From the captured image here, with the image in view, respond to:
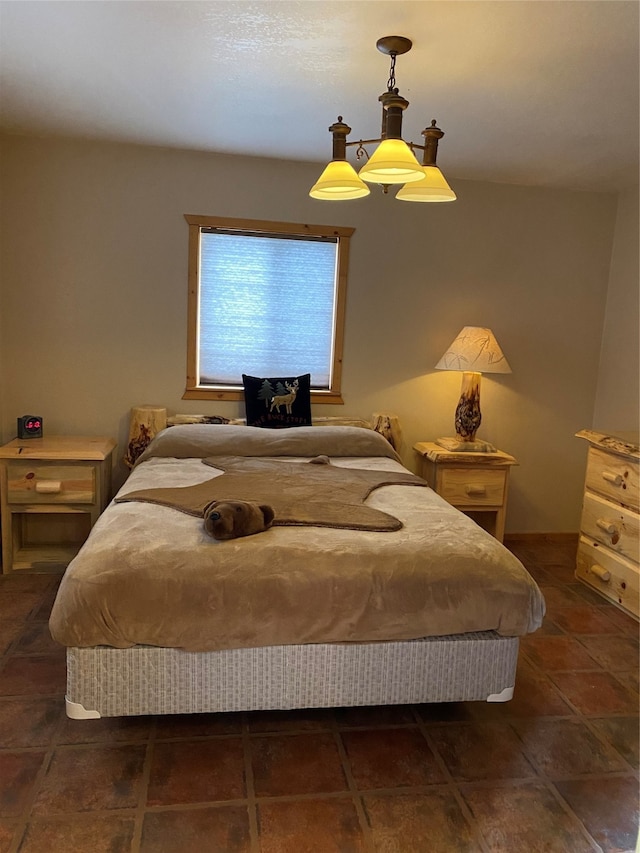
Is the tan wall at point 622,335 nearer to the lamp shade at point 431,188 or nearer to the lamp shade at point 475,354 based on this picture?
the lamp shade at point 475,354

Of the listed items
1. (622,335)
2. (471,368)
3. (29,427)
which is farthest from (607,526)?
(29,427)

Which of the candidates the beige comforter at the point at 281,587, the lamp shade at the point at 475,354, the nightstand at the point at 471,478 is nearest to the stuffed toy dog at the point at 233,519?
the beige comforter at the point at 281,587

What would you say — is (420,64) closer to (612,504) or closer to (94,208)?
(94,208)

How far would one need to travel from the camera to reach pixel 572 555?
13.1 ft

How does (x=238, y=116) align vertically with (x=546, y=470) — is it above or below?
above

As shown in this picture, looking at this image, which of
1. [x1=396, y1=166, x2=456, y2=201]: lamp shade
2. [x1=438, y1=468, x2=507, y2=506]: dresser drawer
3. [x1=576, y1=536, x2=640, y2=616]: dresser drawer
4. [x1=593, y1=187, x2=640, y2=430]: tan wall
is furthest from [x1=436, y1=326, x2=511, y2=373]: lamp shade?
[x1=396, y1=166, x2=456, y2=201]: lamp shade

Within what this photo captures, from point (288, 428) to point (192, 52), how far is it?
1.90 metres

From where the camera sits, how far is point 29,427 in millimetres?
3445

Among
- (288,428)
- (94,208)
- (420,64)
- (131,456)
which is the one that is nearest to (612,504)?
(288,428)

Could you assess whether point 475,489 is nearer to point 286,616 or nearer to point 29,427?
point 286,616

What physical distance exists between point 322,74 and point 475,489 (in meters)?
2.27

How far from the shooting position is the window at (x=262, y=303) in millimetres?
3691

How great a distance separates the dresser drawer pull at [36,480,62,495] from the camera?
3176mm

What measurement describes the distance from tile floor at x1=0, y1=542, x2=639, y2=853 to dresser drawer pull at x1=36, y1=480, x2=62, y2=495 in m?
0.88
